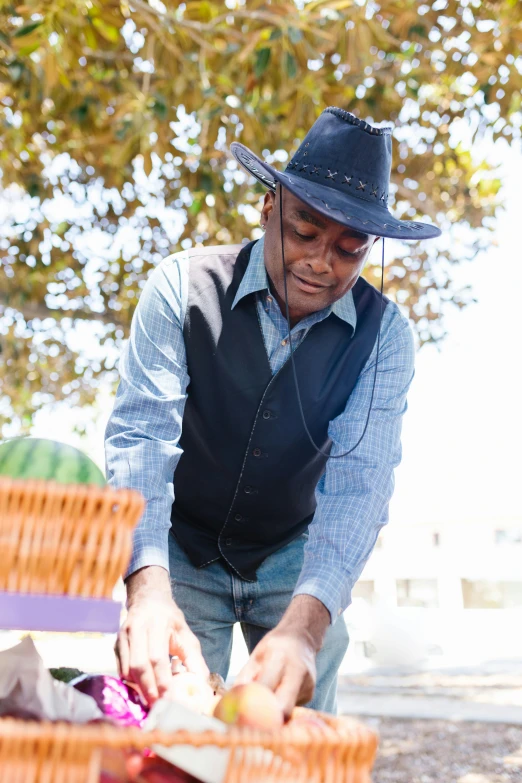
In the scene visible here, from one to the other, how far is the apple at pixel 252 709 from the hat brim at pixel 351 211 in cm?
98

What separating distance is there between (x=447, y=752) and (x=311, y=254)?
3947mm

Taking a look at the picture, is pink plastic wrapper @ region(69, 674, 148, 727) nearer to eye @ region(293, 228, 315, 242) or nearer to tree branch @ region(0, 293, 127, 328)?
eye @ region(293, 228, 315, 242)

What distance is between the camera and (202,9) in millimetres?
4328

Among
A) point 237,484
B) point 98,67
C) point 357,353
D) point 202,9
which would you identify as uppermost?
point 98,67

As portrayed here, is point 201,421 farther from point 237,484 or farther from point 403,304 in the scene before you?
point 403,304

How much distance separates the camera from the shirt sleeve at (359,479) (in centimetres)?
172

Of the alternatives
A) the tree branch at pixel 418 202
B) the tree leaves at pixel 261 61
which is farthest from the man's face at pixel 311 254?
the tree branch at pixel 418 202

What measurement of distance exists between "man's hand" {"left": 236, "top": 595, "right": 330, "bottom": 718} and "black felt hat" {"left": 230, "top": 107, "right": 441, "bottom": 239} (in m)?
0.86

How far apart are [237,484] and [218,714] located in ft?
3.75

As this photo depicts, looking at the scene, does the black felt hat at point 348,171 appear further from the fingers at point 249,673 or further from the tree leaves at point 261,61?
the tree leaves at point 261,61

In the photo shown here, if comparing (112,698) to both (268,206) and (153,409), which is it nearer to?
(153,409)

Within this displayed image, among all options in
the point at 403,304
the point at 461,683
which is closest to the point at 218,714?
the point at 461,683

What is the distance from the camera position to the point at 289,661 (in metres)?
1.33

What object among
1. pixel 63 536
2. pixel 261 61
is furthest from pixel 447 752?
pixel 63 536
